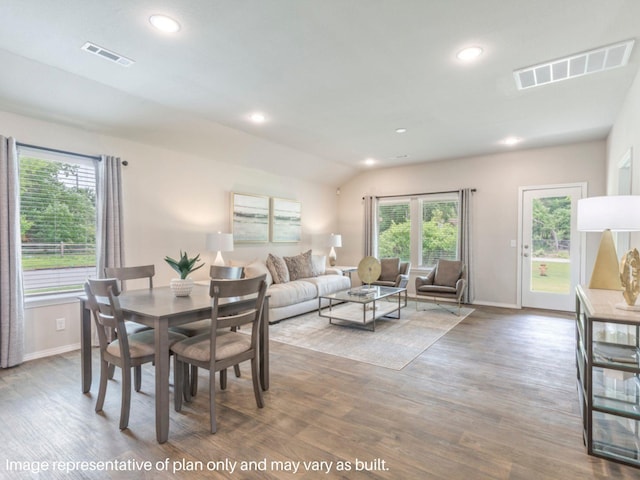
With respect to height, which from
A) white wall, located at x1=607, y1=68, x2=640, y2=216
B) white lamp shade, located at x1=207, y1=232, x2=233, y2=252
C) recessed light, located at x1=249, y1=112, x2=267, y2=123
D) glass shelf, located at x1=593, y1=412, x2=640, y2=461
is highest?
recessed light, located at x1=249, y1=112, x2=267, y2=123

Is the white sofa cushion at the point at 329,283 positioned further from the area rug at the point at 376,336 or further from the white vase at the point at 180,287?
the white vase at the point at 180,287

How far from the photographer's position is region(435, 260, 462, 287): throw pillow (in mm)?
5781

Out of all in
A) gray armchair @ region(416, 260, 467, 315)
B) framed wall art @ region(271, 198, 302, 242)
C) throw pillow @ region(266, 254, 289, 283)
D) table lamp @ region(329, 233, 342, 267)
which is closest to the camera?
gray armchair @ region(416, 260, 467, 315)

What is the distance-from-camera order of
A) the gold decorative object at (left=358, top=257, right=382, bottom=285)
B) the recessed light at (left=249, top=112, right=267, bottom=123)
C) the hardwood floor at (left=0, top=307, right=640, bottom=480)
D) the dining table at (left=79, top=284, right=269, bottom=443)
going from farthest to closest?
1. the gold decorative object at (left=358, top=257, right=382, bottom=285)
2. the recessed light at (left=249, top=112, right=267, bottom=123)
3. the dining table at (left=79, top=284, right=269, bottom=443)
4. the hardwood floor at (left=0, top=307, right=640, bottom=480)

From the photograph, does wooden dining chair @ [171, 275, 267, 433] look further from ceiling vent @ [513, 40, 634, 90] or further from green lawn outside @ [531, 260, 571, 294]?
green lawn outside @ [531, 260, 571, 294]

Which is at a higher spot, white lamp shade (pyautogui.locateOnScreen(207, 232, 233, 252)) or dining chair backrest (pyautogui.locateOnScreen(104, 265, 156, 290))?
white lamp shade (pyautogui.locateOnScreen(207, 232, 233, 252))

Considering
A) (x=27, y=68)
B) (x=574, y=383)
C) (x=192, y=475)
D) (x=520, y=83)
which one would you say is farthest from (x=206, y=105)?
(x=574, y=383)

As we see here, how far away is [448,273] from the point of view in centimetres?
587

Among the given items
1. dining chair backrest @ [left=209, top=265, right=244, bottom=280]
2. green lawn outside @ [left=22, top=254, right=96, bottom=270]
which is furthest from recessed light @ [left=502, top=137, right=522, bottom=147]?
green lawn outside @ [left=22, top=254, right=96, bottom=270]

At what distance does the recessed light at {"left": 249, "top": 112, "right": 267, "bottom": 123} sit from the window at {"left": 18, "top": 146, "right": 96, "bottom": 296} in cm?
194

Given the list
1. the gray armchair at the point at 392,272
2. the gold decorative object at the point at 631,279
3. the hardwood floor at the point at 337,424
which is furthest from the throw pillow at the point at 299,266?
the gold decorative object at the point at 631,279

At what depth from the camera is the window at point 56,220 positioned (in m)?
3.50

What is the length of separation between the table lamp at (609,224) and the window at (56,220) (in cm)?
486

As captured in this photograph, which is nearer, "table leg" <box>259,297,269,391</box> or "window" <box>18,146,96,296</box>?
"table leg" <box>259,297,269,391</box>
